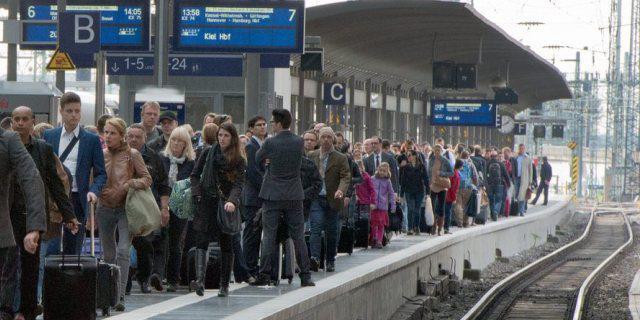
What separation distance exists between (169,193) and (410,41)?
26228 millimetres

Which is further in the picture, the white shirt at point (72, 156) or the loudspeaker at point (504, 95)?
the loudspeaker at point (504, 95)

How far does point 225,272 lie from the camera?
45.2 ft

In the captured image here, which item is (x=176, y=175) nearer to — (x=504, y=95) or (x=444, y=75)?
(x=444, y=75)

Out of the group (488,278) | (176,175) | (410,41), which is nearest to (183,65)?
(488,278)

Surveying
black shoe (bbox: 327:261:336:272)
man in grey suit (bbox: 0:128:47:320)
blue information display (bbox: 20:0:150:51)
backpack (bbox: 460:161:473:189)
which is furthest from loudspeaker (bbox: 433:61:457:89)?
man in grey suit (bbox: 0:128:47:320)

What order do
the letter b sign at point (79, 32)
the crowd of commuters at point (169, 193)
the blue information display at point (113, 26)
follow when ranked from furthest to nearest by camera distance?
the blue information display at point (113, 26) < the letter b sign at point (79, 32) < the crowd of commuters at point (169, 193)

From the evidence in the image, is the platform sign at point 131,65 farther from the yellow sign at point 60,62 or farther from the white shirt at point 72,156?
the white shirt at point 72,156

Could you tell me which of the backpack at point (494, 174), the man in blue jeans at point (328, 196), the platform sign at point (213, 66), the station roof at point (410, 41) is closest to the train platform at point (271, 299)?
the man in blue jeans at point (328, 196)

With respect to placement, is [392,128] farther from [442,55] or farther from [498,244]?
[498,244]

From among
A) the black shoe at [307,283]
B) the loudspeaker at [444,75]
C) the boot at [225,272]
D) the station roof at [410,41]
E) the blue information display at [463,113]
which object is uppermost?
the station roof at [410,41]

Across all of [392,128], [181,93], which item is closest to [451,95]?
[392,128]

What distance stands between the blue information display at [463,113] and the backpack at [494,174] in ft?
33.5

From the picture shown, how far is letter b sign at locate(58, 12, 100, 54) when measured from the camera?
823 inches

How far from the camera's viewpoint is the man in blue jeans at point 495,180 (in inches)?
1393
